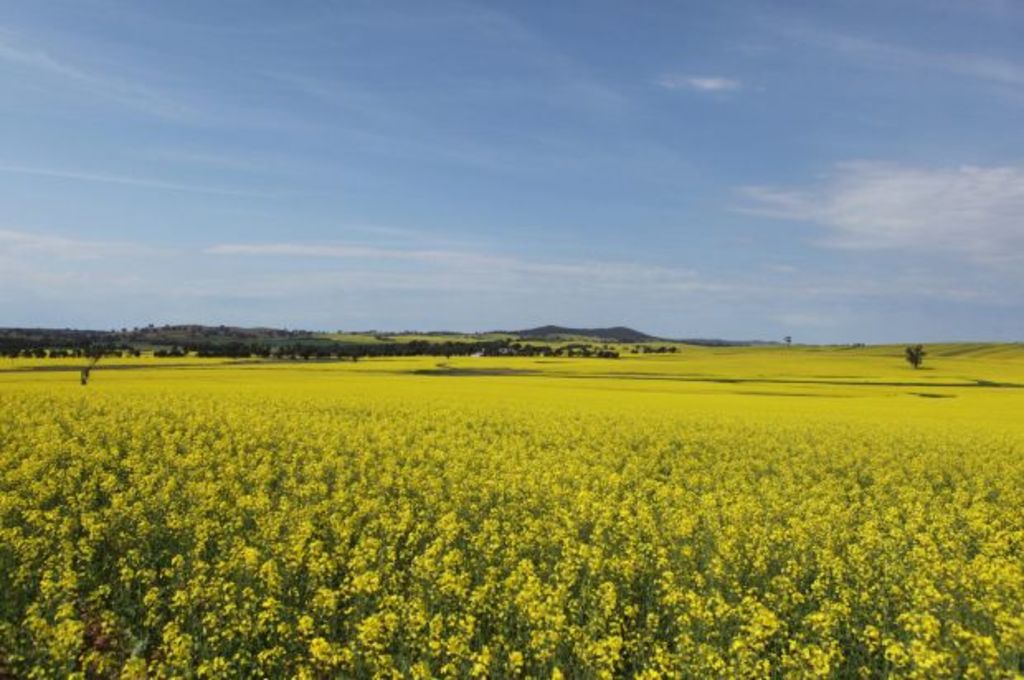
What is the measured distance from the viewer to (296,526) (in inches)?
460

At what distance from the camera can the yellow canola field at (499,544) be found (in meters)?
7.41

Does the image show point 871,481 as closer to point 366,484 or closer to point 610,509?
point 610,509

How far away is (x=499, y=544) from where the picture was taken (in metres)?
10.6

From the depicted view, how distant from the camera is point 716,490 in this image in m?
Answer: 15.8

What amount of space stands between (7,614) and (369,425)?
1486cm

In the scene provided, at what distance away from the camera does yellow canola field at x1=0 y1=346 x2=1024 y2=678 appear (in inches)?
292

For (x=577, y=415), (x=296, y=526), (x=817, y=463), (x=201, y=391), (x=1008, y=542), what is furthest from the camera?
(x=201, y=391)

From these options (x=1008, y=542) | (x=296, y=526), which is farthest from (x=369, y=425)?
(x=1008, y=542)

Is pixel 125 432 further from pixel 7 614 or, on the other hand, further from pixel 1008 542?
pixel 1008 542

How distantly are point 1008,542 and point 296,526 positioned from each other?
12073mm

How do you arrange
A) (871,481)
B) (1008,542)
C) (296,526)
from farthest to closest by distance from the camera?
(871,481) < (1008,542) < (296,526)

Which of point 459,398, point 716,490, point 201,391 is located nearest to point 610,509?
point 716,490

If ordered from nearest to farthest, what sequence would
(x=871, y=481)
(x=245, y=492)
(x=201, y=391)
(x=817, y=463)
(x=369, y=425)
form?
1. (x=245, y=492)
2. (x=871, y=481)
3. (x=817, y=463)
4. (x=369, y=425)
5. (x=201, y=391)

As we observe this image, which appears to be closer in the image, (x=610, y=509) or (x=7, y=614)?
(x=7, y=614)
